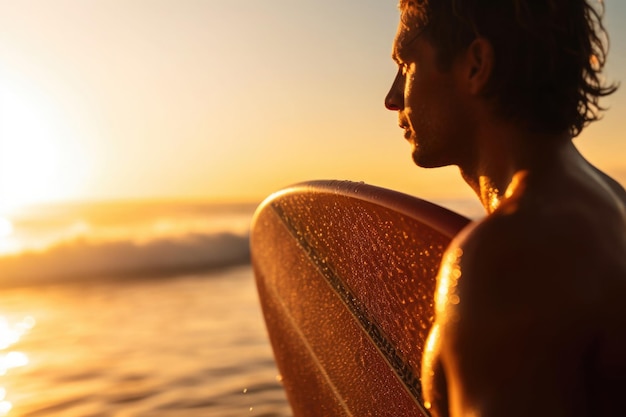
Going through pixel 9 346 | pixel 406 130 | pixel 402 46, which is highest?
pixel 9 346

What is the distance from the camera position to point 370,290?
1956mm

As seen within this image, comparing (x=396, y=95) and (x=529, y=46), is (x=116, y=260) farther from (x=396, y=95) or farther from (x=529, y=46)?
(x=529, y=46)

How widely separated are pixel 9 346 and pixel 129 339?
3.03ft

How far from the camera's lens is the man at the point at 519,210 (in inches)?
36.7

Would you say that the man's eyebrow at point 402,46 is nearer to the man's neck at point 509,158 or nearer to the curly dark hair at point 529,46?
the curly dark hair at point 529,46

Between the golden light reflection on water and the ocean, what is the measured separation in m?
0.01

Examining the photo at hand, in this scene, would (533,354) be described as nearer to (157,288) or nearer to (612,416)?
(612,416)

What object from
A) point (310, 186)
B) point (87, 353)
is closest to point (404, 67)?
point (310, 186)

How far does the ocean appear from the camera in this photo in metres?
4.27

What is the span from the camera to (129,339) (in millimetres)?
5855

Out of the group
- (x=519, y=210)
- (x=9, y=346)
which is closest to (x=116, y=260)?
(x=9, y=346)

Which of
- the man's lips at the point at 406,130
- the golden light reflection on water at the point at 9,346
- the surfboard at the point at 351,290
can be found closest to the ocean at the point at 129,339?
the golden light reflection on water at the point at 9,346

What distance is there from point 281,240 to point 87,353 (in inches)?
124

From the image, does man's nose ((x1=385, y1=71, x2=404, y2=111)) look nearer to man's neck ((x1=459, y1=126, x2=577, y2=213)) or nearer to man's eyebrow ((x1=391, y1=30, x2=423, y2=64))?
man's eyebrow ((x1=391, y1=30, x2=423, y2=64))
